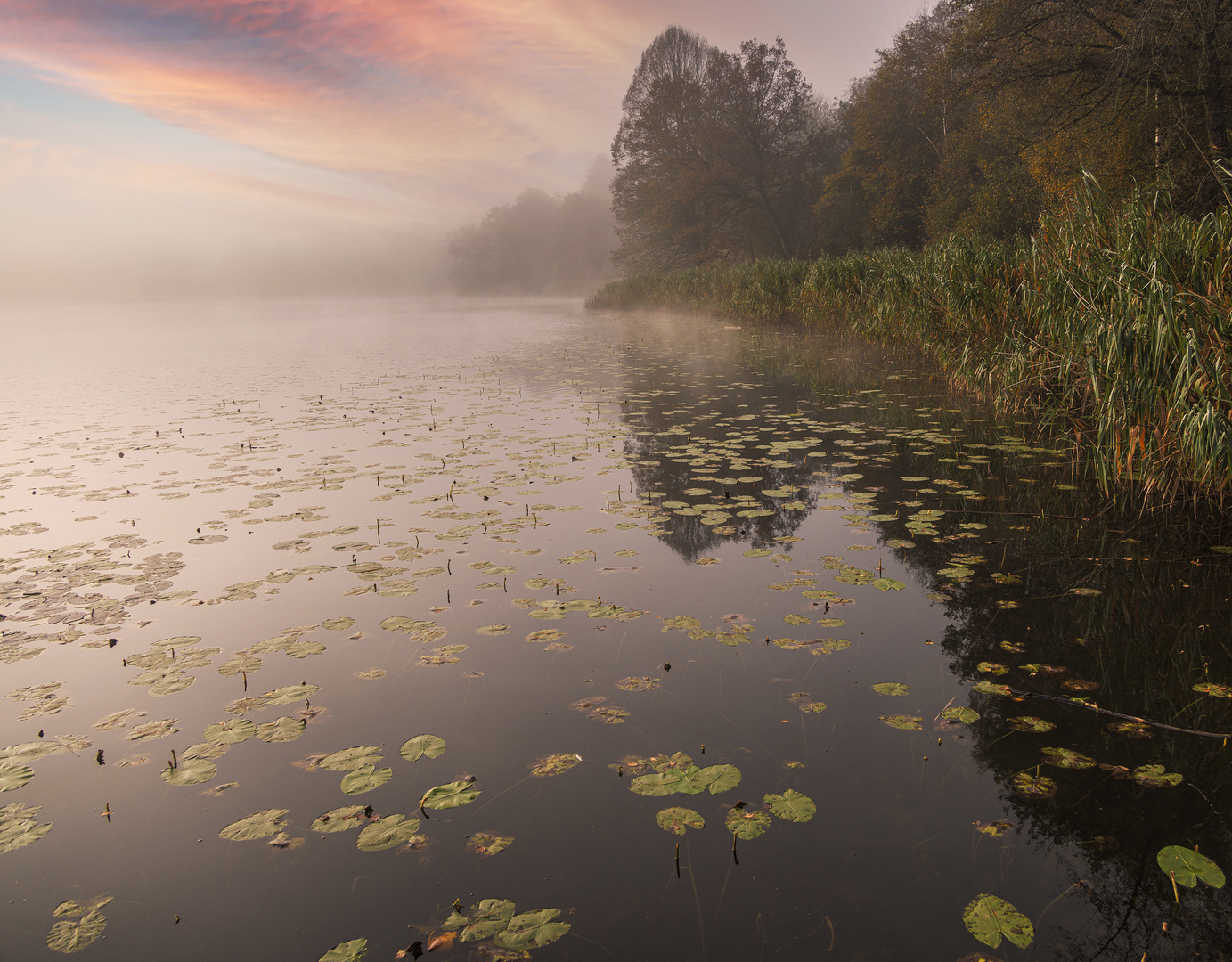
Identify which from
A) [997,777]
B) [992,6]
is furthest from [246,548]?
[992,6]

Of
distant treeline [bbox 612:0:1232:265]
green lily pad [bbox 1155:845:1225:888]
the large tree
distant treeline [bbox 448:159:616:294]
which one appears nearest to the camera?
green lily pad [bbox 1155:845:1225:888]

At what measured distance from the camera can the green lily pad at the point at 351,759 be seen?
2805 millimetres

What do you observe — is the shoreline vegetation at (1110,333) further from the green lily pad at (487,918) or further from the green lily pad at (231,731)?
the green lily pad at (231,731)

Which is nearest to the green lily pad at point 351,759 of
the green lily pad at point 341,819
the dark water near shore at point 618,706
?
the dark water near shore at point 618,706

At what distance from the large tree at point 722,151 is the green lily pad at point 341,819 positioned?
129 ft

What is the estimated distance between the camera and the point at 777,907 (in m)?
2.11

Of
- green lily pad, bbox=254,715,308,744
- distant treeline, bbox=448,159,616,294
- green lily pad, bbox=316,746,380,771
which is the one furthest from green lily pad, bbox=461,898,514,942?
distant treeline, bbox=448,159,616,294

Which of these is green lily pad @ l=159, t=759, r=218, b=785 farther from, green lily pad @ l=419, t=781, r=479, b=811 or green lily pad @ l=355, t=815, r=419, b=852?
green lily pad @ l=419, t=781, r=479, b=811

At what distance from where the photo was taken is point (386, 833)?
2.44 meters

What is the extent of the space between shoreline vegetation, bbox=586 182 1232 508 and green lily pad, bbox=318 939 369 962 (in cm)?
Answer: 510

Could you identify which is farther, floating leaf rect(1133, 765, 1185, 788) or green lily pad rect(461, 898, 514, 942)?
floating leaf rect(1133, 765, 1185, 788)

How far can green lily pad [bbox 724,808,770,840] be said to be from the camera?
238cm

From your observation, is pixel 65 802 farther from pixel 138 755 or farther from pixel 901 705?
pixel 901 705

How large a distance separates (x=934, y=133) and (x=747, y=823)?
119 ft
